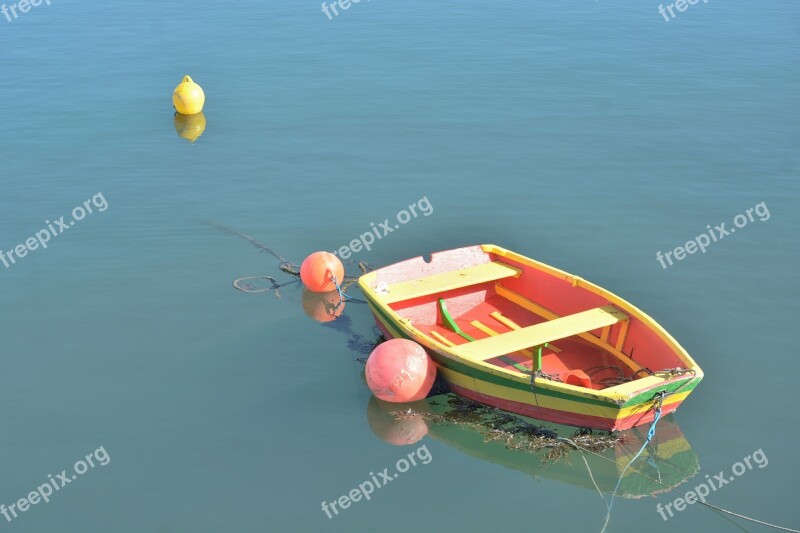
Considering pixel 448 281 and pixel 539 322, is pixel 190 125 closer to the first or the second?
pixel 448 281

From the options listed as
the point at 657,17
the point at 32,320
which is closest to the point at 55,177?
the point at 32,320

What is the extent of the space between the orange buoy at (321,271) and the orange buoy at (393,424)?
3.11m

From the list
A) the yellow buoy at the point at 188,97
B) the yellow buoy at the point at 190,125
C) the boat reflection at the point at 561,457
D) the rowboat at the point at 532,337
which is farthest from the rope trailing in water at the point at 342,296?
the yellow buoy at the point at 188,97

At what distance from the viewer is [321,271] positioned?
16281mm

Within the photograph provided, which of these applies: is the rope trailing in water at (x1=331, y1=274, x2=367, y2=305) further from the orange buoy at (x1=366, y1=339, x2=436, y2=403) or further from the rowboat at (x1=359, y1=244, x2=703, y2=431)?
the orange buoy at (x1=366, y1=339, x2=436, y2=403)

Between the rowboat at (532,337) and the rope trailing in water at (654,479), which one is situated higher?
the rowboat at (532,337)

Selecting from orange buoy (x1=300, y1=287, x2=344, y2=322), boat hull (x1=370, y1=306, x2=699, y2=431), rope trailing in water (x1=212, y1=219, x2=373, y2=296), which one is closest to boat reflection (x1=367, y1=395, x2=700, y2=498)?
boat hull (x1=370, y1=306, x2=699, y2=431)

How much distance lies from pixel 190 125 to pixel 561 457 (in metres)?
14.8

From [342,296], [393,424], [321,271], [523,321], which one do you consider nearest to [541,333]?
[523,321]

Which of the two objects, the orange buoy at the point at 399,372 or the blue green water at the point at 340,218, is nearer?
the blue green water at the point at 340,218

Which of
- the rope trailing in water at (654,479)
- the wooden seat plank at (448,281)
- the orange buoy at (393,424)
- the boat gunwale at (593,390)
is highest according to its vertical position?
the wooden seat plank at (448,281)

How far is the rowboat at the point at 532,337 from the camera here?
12.4m

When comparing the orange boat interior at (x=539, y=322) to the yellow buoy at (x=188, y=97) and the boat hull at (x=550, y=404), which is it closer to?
the boat hull at (x=550, y=404)

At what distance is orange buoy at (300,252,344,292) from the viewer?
1630 centimetres
